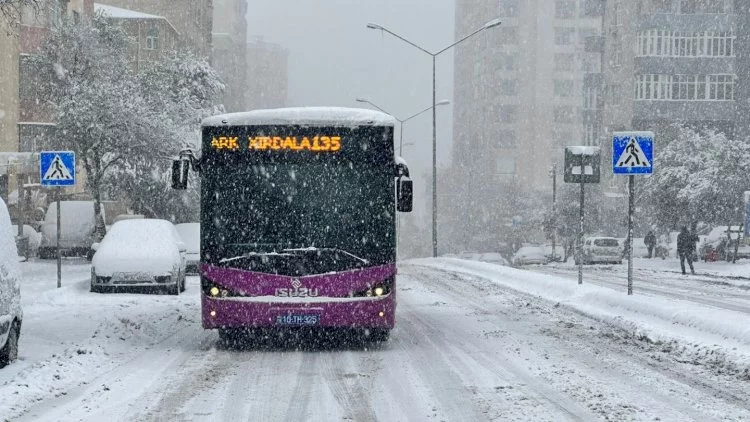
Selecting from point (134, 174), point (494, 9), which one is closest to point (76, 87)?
point (134, 174)

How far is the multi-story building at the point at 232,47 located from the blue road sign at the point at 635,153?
123889 millimetres

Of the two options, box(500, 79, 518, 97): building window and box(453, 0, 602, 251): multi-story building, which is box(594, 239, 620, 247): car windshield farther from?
box(500, 79, 518, 97): building window

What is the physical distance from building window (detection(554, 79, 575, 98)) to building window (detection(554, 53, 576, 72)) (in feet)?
5.01

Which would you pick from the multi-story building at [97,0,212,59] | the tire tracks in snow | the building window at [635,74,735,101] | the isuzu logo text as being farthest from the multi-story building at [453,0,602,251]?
the isuzu logo text

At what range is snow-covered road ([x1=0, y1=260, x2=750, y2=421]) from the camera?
8398 millimetres

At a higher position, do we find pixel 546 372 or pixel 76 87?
pixel 76 87

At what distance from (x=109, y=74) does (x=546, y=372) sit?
3185cm

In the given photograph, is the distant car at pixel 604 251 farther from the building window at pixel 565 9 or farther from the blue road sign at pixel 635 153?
the building window at pixel 565 9

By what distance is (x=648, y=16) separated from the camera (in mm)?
78562

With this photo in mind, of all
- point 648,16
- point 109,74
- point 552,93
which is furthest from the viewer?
point 552,93

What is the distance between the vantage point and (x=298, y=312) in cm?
1219

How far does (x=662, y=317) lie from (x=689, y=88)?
66067 mm

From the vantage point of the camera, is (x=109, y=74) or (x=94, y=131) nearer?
(x=94, y=131)

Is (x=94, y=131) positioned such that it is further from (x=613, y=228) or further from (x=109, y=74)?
(x=613, y=228)
